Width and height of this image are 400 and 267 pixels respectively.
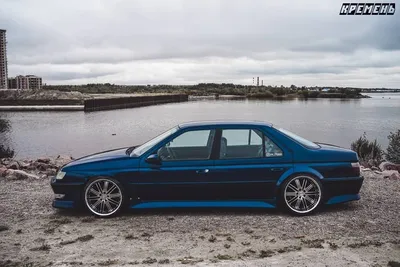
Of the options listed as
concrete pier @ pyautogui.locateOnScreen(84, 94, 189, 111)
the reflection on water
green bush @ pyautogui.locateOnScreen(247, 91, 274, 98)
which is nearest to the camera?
the reflection on water

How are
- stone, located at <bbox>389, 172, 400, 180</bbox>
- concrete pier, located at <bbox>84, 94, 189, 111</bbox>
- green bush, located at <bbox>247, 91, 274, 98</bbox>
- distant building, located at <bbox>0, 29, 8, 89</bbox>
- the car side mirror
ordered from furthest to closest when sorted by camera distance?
green bush, located at <bbox>247, 91, 274, 98</bbox>
distant building, located at <bbox>0, 29, 8, 89</bbox>
concrete pier, located at <bbox>84, 94, 189, 111</bbox>
stone, located at <bbox>389, 172, 400, 180</bbox>
the car side mirror

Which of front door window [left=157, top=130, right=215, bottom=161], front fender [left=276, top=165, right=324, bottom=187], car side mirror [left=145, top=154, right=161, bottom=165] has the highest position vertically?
front door window [left=157, top=130, right=215, bottom=161]

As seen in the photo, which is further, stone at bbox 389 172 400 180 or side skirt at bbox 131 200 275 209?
stone at bbox 389 172 400 180

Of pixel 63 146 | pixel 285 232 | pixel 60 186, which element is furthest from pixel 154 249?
pixel 63 146

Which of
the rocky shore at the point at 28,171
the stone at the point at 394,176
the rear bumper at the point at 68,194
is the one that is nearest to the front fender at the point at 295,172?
the rear bumper at the point at 68,194

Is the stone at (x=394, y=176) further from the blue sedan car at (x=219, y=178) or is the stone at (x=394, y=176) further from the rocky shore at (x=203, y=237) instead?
the blue sedan car at (x=219, y=178)

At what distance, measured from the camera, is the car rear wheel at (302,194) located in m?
7.29

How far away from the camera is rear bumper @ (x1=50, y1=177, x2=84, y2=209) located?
24.3ft

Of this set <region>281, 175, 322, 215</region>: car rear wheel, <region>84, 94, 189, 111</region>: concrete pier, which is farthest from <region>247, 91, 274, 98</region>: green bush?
<region>281, 175, 322, 215</region>: car rear wheel

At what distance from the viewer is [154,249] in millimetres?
5797

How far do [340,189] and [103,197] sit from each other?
12.1ft

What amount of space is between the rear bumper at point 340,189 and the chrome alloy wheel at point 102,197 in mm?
3231

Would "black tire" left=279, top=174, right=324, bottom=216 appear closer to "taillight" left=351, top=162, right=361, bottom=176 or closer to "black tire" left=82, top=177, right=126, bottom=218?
"taillight" left=351, top=162, right=361, bottom=176

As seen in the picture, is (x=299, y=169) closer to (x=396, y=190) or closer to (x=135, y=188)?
(x=135, y=188)
